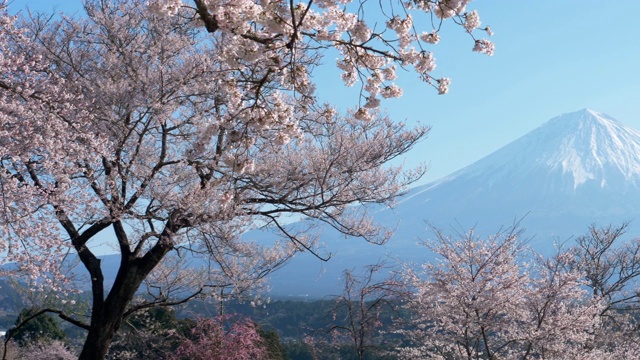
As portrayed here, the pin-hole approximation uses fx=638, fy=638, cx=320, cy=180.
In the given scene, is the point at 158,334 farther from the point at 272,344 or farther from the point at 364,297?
the point at 364,297

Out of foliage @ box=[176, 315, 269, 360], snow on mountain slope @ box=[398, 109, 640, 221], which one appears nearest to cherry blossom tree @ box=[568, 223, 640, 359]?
foliage @ box=[176, 315, 269, 360]

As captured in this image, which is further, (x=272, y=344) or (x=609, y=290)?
(x=272, y=344)

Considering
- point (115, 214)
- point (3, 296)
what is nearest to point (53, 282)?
point (115, 214)

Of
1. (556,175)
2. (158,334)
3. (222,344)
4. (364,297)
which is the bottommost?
(222,344)

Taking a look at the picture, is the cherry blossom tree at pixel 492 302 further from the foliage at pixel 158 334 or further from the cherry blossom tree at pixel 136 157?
the foliage at pixel 158 334

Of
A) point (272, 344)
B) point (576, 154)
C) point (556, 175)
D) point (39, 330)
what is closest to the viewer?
point (272, 344)

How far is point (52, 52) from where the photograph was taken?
7.10 m

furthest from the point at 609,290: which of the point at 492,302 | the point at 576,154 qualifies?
the point at 576,154

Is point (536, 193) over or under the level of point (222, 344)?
over

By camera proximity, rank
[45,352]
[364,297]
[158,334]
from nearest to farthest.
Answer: [364,297] < [158,334] < [45,352]

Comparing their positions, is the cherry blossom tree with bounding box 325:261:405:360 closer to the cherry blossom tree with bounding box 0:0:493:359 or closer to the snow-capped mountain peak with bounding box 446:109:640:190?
the cherry blossom tree with bounding box 0:0:493:359

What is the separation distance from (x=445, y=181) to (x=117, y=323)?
158157 mm

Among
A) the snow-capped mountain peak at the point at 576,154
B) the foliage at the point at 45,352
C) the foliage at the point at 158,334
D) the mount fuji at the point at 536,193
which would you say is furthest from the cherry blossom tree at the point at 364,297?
the snow-capped mountain peak at the point at 576,154

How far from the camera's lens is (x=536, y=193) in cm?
13988
